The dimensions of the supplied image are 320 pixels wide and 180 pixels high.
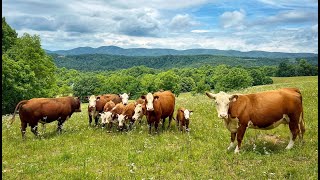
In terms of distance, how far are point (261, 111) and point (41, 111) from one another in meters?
11.9

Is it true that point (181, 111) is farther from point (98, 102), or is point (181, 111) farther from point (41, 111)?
point (41, 111)

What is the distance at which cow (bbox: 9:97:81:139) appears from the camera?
59.4ft

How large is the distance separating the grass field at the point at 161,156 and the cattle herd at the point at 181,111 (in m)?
0.86

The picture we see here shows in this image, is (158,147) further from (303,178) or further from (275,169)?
(303,178)

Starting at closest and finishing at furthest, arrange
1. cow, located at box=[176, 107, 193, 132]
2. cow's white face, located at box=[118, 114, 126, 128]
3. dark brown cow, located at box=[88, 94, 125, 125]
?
cow, located at box=[176, 107, 193, 132] → cow's white face, located at box=[118, 114, 126, 128] → dark brown cow, located at box=[88, 94, 125, 125]

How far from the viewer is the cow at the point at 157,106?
1772cm

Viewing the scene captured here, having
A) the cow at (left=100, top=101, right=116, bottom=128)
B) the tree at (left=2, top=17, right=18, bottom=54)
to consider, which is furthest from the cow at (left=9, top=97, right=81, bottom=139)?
the tree at (left=2, top=17, right=18, bottom=54)

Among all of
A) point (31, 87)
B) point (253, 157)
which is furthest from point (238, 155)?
point (31, 87)

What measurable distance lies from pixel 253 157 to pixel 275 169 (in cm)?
163

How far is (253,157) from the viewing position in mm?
12367

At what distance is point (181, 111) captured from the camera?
19312 mm

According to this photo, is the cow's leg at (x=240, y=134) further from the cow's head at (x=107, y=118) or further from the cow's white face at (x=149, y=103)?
the cow's head at (x=107, y=118)

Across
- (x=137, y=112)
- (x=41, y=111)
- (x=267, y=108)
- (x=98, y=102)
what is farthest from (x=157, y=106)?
(x=267, y=108)

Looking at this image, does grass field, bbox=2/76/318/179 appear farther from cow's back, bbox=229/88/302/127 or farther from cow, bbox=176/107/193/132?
cow's back, bbox=229/88/302/127
